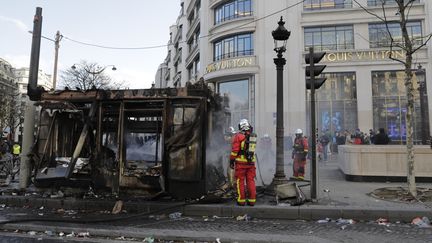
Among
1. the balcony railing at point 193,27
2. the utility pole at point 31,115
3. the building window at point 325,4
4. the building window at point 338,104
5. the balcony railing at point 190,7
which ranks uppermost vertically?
the balcony railing at point 190,7

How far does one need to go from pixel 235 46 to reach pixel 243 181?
23.4 meters

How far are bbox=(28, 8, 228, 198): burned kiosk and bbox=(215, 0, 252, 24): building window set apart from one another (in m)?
21.9

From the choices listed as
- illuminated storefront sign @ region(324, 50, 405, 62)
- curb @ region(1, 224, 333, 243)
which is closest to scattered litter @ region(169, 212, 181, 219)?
curb @ region(1, 224, 333, 243)

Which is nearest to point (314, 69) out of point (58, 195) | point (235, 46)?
point (58, 195)

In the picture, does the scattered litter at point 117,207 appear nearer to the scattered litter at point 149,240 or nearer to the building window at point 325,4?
the scattered litter at point 149,240

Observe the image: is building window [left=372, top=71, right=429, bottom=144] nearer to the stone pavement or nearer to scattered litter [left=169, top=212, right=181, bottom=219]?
the stone pavement

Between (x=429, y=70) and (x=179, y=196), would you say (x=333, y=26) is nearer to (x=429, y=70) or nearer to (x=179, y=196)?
(x=429, y=70)

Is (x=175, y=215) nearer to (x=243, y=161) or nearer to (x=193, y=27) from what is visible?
(x=243, y=161)

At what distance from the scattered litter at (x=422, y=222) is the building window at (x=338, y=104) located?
67.3ft

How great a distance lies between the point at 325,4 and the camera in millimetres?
28078

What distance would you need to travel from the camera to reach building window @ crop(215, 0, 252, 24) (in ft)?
97.8

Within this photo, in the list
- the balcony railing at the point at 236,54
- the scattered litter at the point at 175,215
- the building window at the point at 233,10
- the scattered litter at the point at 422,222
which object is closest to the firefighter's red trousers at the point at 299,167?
the scattered litter at the point at 422,222

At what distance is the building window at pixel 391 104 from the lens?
26.1 m

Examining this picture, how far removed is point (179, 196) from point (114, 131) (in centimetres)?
230
